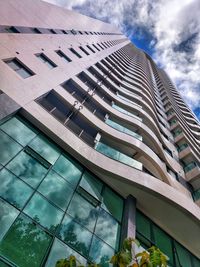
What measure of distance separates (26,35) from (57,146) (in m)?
9.41

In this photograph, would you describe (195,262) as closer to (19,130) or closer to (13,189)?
(13,189)

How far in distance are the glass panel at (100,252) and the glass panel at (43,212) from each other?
175 cm

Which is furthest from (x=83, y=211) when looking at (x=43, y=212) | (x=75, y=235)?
(x=43, y=212)

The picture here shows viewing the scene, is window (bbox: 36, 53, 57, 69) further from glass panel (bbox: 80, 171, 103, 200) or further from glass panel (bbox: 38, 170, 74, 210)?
glass panel (bbox: 38, 170, 74, 210)

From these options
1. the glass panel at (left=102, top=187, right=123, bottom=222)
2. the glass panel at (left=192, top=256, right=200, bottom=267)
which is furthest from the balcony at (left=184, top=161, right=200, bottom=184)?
the glass panel at (left=102, top=187, right=123, bottom=222)

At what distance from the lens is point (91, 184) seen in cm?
1173

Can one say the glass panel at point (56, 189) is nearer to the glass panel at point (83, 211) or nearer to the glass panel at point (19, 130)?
the glass panel at point (83, 211)

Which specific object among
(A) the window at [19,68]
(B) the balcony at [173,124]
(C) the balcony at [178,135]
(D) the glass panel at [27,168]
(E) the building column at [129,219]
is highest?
(B) the balcony at [173,124]

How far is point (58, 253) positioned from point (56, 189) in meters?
2.46

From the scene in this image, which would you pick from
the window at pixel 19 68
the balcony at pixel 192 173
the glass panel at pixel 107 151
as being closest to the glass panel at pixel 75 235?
the glass panel at pixel 107 151

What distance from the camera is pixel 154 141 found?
2041cm

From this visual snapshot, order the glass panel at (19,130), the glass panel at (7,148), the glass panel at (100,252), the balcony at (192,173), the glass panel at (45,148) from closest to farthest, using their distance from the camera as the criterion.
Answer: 1. the glass panel at (7,148)
2. the glass panel at (100,252)
3. the glass panel at (19,130)
4. the glass panel at (45,148)
5. the balcony at (192,173)

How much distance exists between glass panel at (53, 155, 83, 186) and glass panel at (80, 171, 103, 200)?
1.05 feet

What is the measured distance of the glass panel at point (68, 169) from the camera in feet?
35.3
